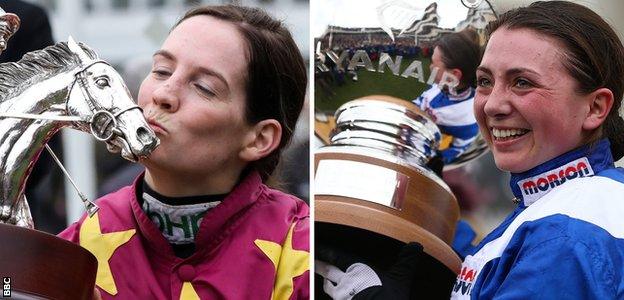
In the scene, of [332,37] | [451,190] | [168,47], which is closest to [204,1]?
[168,47]

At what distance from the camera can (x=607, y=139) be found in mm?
1879

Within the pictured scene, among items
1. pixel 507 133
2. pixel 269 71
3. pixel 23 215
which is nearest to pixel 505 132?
pixel 507 133

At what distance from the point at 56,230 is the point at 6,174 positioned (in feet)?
0.58

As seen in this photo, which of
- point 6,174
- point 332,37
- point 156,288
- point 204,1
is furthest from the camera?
point 332,37

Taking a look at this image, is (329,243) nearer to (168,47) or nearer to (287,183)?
(287,183)

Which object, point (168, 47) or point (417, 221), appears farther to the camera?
point (417, 221)

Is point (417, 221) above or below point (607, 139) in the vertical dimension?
below

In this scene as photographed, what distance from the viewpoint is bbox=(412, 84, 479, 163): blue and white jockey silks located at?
2.11m

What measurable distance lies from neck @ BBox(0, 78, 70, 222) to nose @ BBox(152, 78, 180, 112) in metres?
0.15

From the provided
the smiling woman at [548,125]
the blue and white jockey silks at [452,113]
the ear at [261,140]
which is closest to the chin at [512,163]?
the smiling woman at [548,125]

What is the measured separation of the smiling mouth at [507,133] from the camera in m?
1.89

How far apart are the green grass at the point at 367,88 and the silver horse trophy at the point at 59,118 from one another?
452 mm

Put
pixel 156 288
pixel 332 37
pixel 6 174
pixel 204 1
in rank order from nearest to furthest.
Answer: pixel 6 174, pixel 156 288, pixel 204 1, pixel 332 37

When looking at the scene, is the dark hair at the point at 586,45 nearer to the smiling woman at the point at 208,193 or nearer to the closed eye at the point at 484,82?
the closed eye at the point at 484,82
